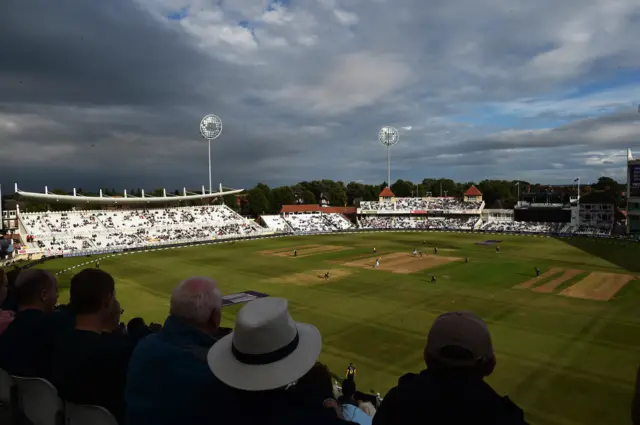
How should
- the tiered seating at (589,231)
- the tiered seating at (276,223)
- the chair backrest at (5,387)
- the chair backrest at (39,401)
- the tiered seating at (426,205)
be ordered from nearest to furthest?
the chair backrest at (39,401), the chair backrest at (5,387), the tiered seating at (589,231), the tiered seating at (276,223), the tiered seating at (426,205)

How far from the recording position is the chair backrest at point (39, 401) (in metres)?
3.38

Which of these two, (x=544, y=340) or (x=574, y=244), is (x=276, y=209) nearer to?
(x=574, y=244)

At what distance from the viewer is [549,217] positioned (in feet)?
233

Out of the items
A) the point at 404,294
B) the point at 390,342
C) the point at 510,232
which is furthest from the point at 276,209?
the point at 390,342

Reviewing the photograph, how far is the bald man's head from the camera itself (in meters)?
3.06

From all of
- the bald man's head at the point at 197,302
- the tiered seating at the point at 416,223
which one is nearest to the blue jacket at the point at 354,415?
the bald man's head at the point at 197,302

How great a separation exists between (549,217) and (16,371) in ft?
257

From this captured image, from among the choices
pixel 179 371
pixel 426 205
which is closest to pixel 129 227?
pixel 426 205

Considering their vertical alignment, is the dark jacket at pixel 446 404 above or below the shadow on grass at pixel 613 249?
above

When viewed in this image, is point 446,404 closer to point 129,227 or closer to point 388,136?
point 129,227

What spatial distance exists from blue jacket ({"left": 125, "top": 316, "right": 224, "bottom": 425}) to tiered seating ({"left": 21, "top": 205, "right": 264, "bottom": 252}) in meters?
55.0

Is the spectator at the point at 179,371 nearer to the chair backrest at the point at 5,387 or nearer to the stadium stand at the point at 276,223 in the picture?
the chair backrest at the point at 5,387

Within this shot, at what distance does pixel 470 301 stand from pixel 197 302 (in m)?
24.6

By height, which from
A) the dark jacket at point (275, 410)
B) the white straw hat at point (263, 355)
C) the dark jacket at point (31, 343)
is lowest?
the dark jacket at point (31, 343)
